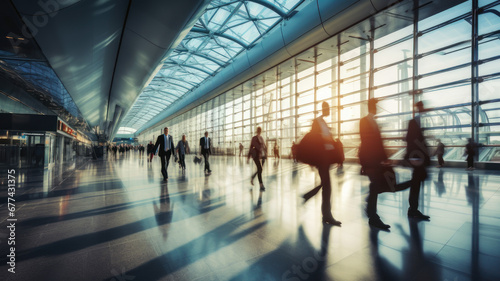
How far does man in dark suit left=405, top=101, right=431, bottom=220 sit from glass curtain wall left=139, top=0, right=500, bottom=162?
262 cm

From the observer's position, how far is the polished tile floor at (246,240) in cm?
203

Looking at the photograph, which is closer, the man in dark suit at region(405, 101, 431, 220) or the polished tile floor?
the polished tile floor

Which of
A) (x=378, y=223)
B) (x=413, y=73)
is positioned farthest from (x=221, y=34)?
(x=378, y=223)

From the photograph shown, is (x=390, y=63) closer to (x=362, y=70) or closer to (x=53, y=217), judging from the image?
(x=362, y=70)

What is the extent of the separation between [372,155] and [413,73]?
34.5 ft

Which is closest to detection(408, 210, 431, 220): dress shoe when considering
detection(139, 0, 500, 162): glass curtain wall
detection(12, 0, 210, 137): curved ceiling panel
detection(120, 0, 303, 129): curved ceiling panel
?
detection(139, 0, 500, 162): glass curtain wall

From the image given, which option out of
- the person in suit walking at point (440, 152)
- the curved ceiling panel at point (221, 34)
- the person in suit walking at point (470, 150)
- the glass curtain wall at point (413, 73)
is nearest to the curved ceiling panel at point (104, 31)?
the glass curtain wall at point (413, 73)

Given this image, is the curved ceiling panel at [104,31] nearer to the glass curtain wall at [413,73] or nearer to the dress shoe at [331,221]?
the glass curtain wall at [413,73]

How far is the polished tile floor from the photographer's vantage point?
2.03 meters

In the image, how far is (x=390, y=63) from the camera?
40.0 ft

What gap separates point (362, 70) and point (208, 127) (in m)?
24.4

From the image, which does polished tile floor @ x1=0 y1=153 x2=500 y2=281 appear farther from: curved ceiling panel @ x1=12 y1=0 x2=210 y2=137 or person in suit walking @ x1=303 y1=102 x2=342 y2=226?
curved ceiling panel @ x1=12 y1=0 x2=210 y2=137

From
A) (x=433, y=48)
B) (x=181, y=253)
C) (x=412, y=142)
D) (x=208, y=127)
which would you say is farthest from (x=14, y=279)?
(x=208, y=127)

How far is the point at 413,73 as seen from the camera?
11250mm
